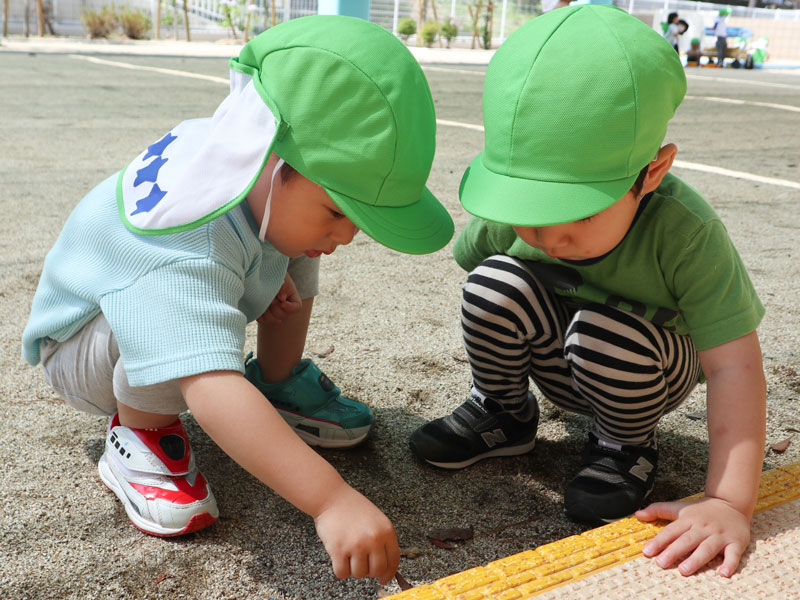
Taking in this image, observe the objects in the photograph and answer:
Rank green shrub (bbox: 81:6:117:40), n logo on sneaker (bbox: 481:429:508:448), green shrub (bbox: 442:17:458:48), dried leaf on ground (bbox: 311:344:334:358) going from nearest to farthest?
n logo on sneaker (bbox: 481:429:508:448) → dried leaf on ground (bbox: 311:344:334:358) → green shrub (bbox: 81:6:117:40) → green shrub (bbox: 442:17:458:48)

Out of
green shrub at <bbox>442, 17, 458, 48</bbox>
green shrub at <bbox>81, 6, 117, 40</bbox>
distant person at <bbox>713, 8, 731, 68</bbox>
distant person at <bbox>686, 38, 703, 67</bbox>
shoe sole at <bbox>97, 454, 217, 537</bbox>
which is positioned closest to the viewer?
shoe sole at <bbox>97, 454, 217, 537</bbox>

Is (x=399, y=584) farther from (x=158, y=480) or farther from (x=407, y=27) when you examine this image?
(x=407, y=27)

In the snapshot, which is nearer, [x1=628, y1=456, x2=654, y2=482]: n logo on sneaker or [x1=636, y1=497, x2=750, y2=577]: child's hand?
[x1=636, y1=497, x2=750, y2=577]: child's hand

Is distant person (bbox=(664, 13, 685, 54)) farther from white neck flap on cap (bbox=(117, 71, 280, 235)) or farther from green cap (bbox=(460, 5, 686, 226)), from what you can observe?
white neck flap on cap (bbox=(117, 71, 280, 235))

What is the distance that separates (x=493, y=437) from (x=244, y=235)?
0.64 meters

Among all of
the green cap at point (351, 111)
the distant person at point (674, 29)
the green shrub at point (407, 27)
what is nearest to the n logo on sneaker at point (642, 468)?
the green cap at point (351, 111)

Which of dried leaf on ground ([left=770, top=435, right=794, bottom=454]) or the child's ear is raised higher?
the child's ear

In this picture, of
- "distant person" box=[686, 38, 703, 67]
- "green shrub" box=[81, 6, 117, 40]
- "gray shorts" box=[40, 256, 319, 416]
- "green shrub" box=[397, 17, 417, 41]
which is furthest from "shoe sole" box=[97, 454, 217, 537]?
"green shrub" box=[397, 17, 417, 41]

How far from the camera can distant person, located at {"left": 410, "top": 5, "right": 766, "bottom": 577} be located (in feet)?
3.56

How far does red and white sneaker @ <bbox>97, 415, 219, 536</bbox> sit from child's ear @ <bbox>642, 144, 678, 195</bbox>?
0.86 meters

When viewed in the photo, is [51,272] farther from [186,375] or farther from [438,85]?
[438,85]

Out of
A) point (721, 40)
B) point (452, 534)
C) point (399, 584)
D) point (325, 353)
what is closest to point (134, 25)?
point (721, 40)

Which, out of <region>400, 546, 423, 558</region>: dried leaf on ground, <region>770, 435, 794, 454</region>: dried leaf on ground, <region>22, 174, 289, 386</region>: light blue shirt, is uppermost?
<region>22, 174, 289, 386</region>: light blue shirt

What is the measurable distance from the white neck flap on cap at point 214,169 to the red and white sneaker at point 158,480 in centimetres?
40
